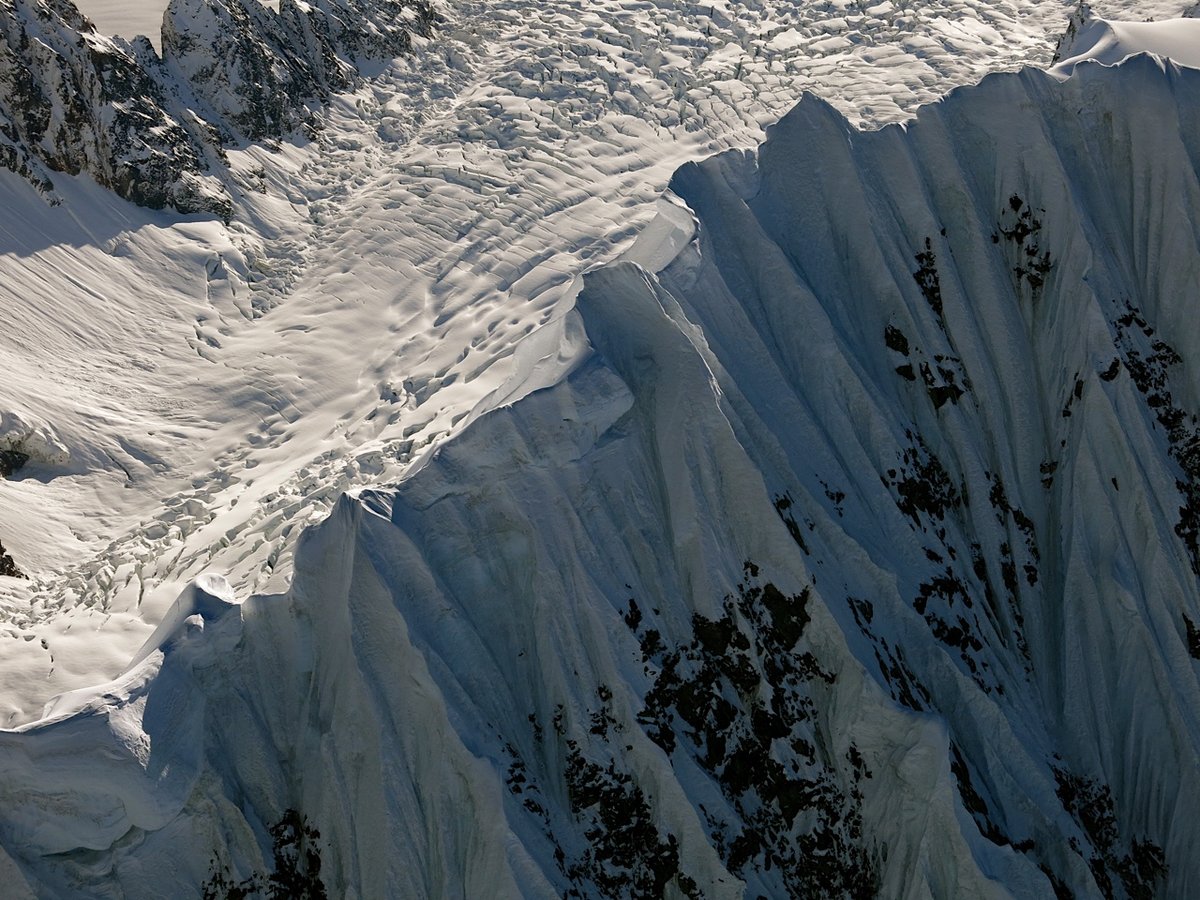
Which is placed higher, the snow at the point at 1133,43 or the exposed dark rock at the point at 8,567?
the snow at the point at 1133,43

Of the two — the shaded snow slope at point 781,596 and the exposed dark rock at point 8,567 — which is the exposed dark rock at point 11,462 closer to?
the exposed dark rock at point 8,567

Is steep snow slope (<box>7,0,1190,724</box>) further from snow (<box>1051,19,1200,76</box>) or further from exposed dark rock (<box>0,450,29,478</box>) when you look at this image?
snow (<box>1051,19,1200,76</box>)

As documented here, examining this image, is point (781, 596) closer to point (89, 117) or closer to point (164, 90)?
point (89, 117)

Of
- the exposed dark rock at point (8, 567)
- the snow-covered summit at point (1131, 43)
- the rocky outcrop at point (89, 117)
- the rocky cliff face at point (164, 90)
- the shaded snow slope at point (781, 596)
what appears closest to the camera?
the shaded snow slope at point (781, 596)

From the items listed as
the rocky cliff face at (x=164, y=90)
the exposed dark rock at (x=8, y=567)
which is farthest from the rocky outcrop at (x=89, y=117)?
the exposed dark rock at (x=8, y=567)

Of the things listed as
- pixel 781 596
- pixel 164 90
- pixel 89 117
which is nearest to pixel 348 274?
pixel 89 117

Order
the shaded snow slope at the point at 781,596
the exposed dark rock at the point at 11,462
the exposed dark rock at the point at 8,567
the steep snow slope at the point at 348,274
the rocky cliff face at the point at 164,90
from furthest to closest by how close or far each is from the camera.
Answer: the rocky cliff face at the point at 164,90
the exposed dark rock at the point at 11,462
the steep snow slope at the point at 348,274
the exposed dark rock at the point at 8,567
the shaded snow slope at the point at 781,596

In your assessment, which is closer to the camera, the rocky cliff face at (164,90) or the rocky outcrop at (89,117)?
the rocky outcrop at (89,117)

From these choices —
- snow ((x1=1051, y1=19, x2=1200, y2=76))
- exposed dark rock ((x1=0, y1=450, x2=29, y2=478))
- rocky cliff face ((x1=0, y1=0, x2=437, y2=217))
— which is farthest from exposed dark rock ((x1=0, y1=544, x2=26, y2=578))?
snow ((x1=1051, y1=19, x2=1200, y2=76))
